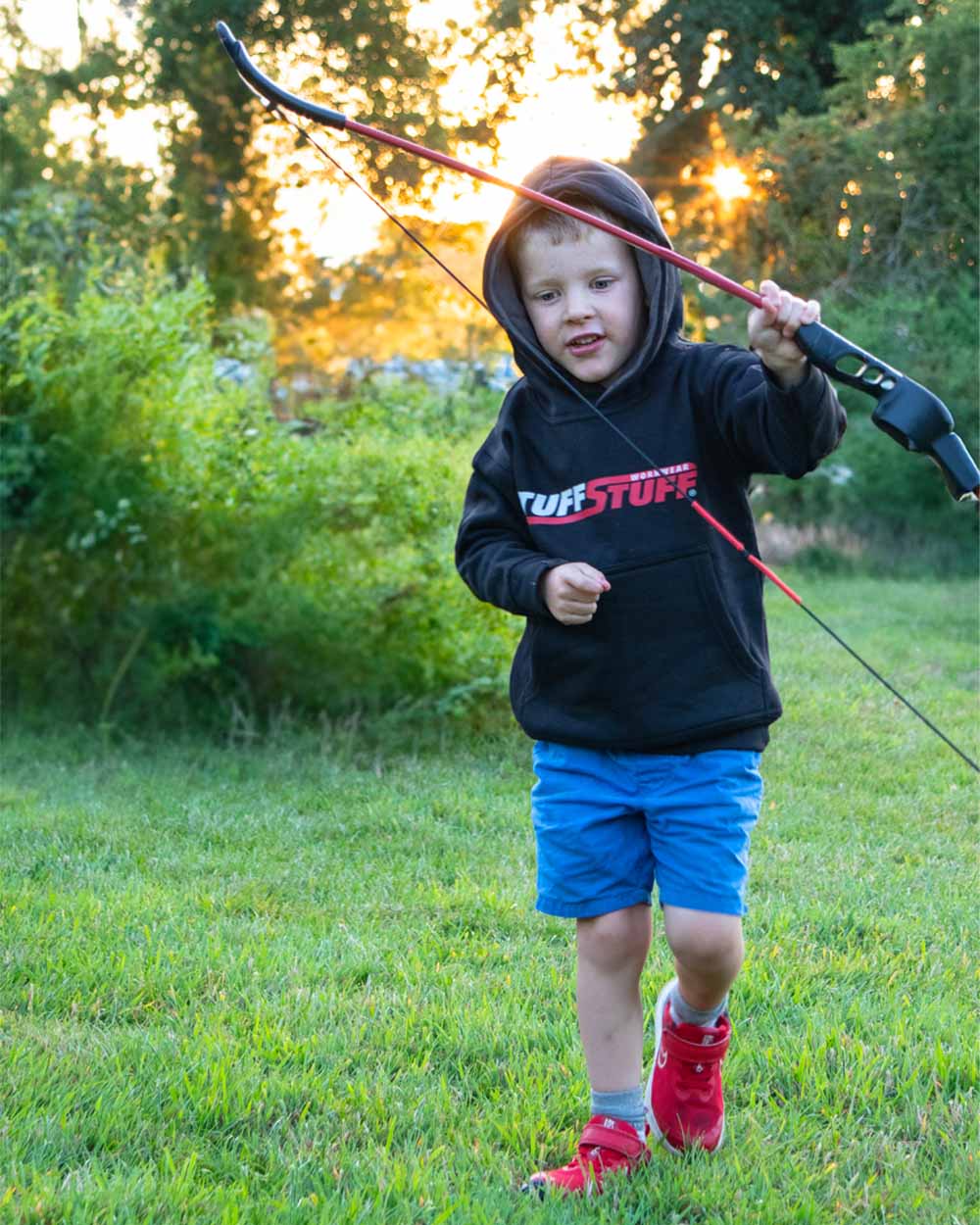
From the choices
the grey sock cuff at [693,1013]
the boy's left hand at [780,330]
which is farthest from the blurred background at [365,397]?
the grey sock cuff at [693,1013]

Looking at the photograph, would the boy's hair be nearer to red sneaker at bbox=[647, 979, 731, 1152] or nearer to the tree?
red sneaker at bbox=[647, 979, 731, 1152]

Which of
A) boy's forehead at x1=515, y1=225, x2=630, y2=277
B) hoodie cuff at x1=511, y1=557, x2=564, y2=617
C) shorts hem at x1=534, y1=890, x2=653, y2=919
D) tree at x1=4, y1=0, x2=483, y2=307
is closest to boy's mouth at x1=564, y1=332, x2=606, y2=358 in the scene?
boy's forehead at x1=515, y1=225, x2=630, y2=277

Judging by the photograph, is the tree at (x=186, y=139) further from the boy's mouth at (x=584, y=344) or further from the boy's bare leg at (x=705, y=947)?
the boy's bare leg at (x=705, y=947)

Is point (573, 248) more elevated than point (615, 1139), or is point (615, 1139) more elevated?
point (573, 248)

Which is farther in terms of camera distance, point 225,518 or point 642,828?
point 225,518

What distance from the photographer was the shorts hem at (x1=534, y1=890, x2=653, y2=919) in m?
2.66

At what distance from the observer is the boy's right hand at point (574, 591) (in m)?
2.49

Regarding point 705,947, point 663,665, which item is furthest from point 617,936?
point 663,665

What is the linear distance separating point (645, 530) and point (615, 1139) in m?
1.04

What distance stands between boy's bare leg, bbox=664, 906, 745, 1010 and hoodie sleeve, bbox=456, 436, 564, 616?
568 mm

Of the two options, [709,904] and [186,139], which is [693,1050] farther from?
[186,139]

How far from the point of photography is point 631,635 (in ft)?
8.63

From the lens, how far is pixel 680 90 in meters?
18.4

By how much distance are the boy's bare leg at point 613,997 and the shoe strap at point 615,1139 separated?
64 mm
